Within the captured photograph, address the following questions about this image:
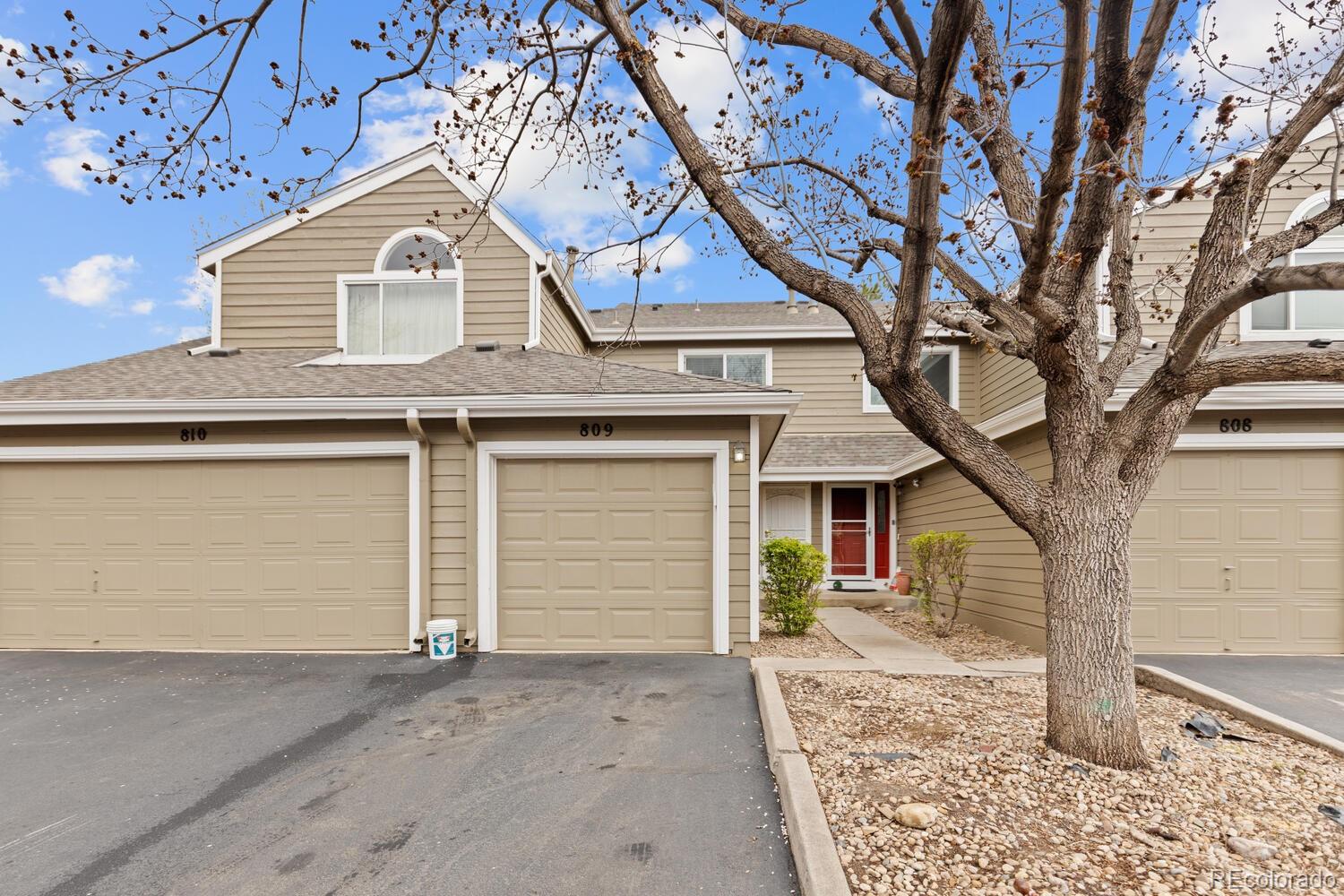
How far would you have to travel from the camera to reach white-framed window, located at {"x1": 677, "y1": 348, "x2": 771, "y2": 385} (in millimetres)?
13211

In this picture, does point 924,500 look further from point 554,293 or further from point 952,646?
point 554,293

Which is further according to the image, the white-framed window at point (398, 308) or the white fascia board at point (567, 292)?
the white fascia board at point (567, 292)

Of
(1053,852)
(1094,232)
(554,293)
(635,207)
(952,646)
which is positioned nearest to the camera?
(1053,852)

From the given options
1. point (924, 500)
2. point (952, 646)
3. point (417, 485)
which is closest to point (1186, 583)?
point (952, 646)

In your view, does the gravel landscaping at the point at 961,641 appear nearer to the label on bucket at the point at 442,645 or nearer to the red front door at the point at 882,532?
the red front door at the point at 882,532

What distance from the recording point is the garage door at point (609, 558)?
691 centimetres

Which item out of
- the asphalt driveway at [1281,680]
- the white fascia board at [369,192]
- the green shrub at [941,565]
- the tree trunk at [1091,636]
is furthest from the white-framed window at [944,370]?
the tree trunk at [1091,636]

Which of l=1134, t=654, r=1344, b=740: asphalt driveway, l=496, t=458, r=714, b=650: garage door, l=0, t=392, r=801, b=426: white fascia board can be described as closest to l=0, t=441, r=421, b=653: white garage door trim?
l=0, t=392, r=801, b=426: white fascia board

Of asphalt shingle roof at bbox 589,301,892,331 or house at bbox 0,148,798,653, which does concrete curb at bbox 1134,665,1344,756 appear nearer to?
house at bbox 0,148,798,653

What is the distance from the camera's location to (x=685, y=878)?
111 inches

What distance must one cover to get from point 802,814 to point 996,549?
6.49 metres

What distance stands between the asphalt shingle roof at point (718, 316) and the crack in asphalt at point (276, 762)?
8541 millimetres

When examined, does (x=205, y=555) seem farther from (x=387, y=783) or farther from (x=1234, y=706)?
(x=1234, y=706)

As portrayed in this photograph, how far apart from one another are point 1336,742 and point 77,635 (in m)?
10.8
